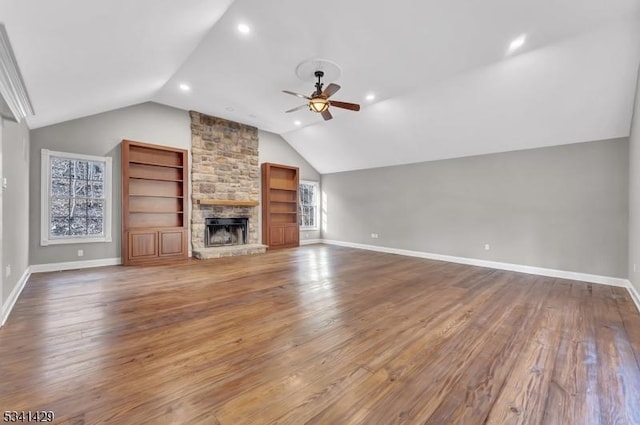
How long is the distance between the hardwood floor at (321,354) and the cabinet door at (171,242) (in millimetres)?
1965

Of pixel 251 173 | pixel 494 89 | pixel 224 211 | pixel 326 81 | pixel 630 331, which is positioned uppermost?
pixel 326 81

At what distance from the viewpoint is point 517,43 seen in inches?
141

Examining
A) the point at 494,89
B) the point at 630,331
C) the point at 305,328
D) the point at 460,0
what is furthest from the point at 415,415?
the point at 494,89

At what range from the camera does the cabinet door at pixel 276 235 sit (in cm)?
813

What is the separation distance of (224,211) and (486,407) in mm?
6902

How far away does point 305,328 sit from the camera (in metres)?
2.68

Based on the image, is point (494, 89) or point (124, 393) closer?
point (124, 393)

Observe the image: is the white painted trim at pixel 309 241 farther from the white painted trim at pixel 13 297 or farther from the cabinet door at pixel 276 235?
the white painted trim at pixel 13 297

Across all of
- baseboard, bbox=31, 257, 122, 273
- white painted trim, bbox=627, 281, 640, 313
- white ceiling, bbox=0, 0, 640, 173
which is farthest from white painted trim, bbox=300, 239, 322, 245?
white painted trim, bbox=627, 281, 640, 313

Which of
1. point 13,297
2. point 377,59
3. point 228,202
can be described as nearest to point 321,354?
point 13,297

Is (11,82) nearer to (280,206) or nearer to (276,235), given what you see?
(276,235)

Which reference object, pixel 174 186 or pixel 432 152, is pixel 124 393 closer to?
pixel 174 186

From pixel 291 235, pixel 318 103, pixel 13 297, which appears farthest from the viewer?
pixel 291 235

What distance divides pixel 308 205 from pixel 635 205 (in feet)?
24.7
